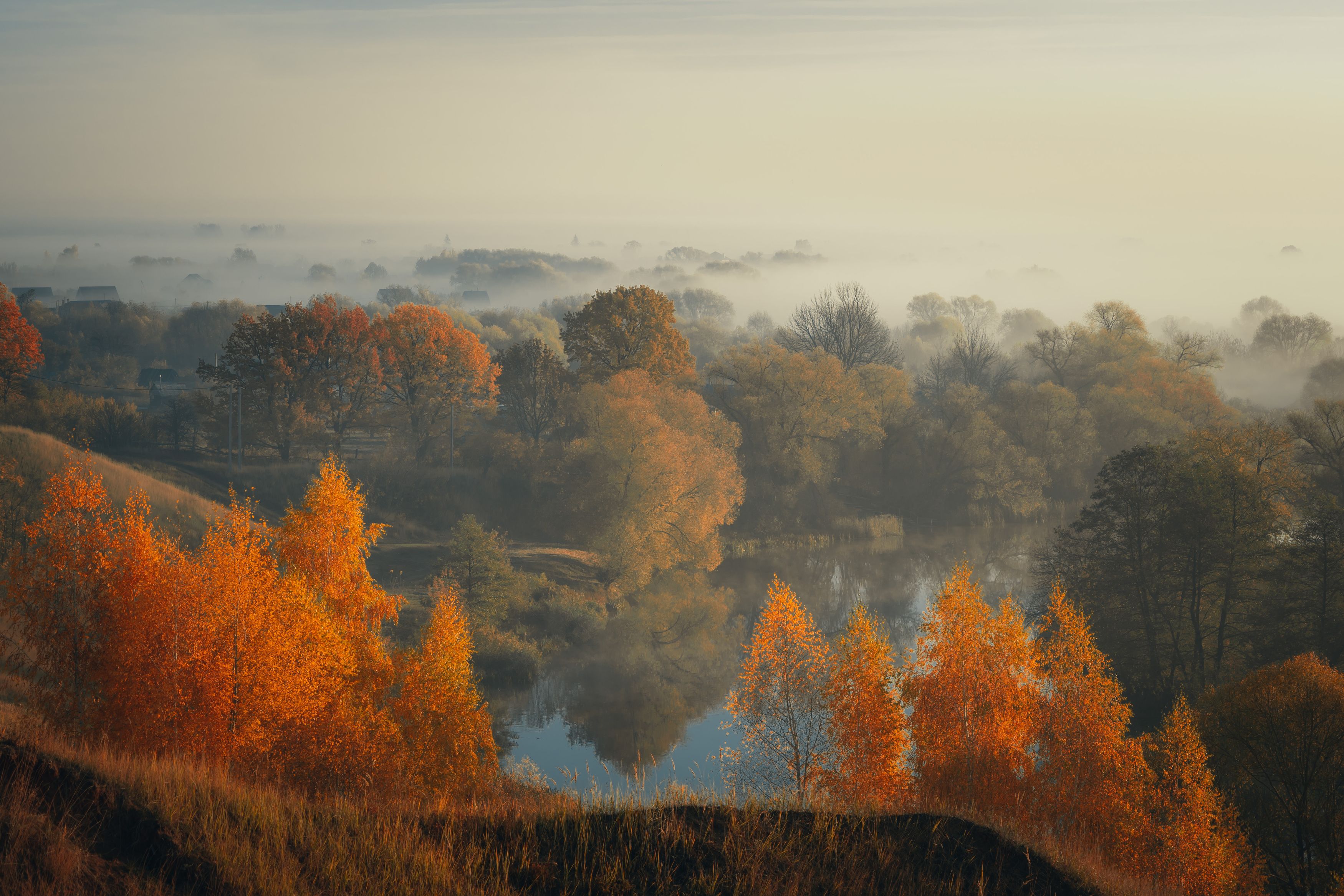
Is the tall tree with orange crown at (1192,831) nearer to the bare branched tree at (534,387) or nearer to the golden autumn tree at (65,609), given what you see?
the golden autumn tree at (65,609)

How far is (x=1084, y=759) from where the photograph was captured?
64.3ft

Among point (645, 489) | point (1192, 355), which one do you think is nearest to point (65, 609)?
point (645, 489)

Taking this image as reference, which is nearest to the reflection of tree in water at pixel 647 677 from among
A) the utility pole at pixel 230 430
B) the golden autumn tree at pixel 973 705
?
the golden autumn tree at pixel 973 705

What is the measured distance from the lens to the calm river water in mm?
28312

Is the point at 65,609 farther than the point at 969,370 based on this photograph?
No

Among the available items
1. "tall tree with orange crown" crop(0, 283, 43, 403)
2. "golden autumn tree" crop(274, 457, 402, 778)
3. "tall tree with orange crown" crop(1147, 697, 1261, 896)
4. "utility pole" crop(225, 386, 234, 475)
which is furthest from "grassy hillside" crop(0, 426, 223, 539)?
"tall tree with orange crown" crop(1147, 697, 1261, 896)

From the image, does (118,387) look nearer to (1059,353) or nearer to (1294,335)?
(1059,353)

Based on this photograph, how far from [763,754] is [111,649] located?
16.5 m

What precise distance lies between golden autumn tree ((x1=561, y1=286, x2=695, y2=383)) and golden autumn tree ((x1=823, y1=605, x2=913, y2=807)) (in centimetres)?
3865

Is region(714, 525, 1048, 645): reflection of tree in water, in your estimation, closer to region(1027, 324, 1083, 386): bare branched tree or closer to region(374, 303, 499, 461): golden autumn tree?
region(1027, 324, 1083, 386): bare branched tree

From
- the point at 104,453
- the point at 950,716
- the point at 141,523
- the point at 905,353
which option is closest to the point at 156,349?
the point at 104,453

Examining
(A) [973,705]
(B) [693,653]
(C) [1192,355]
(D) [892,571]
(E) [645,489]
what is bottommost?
(B) [693,653]

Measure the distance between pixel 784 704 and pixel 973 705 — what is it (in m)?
4.92

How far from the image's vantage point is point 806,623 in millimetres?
23219
